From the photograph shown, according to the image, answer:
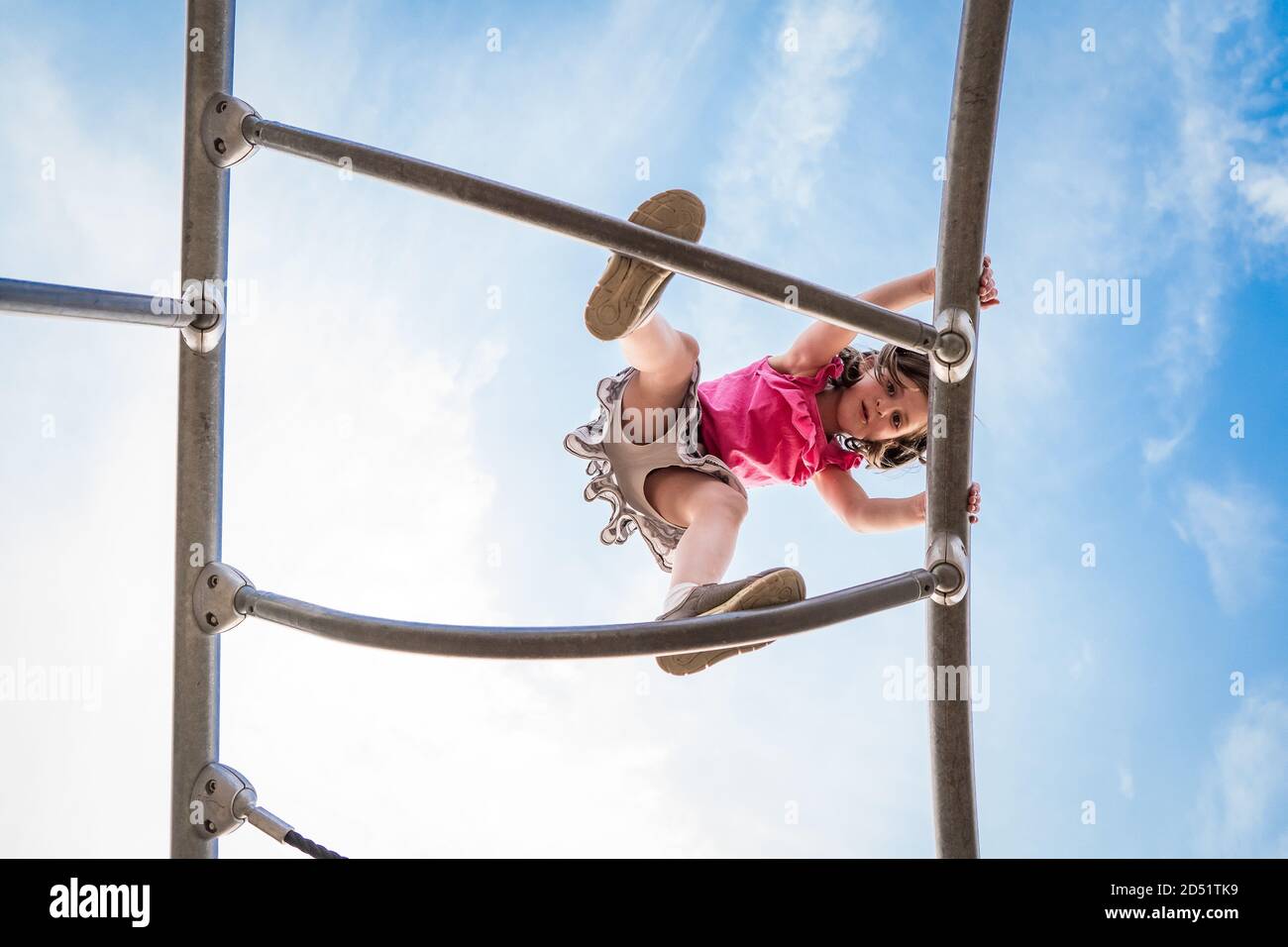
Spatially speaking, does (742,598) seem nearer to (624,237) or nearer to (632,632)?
(632,632)

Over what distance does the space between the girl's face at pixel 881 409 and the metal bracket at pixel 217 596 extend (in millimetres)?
1846

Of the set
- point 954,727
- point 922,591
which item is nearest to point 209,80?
point 922,591

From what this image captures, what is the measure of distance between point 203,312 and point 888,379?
1962mm

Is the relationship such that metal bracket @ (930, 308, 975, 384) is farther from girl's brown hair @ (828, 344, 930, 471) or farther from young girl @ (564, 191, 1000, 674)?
girl's brown hair @ (828, 344, 930, 471)

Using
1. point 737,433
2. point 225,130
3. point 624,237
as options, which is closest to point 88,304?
point 225,130

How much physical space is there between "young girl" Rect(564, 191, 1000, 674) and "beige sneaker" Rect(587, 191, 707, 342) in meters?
0.41

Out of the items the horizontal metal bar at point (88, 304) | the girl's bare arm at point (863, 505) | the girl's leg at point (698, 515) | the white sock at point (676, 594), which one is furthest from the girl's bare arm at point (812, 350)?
the horizontal metal bar at point (88, 304)

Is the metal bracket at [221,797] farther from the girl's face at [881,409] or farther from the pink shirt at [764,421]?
the girl's face at [881,409]

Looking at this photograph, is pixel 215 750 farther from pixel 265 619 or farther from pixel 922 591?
pixel 922 591

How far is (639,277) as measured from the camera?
2.41m

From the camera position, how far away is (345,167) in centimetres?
214

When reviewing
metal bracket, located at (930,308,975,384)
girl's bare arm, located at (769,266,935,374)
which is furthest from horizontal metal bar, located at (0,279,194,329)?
girl's bare arm, located at (769,266,935,374)

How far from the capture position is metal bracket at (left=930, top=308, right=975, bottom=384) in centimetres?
219
